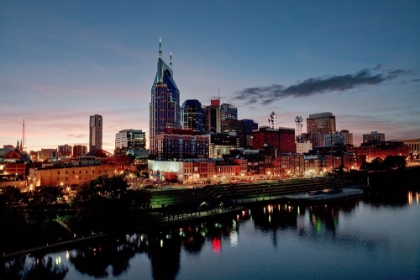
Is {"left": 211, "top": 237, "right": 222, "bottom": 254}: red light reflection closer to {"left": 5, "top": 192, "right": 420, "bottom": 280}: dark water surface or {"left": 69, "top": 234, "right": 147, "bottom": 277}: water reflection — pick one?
{"left": 5, "top": 192, "right": 420, "bottom": 280}: dark water surface

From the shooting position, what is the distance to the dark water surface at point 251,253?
104ft

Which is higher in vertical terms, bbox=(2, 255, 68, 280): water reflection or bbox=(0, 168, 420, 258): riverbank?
bbox=(0, 168, 420, 258): riverbank

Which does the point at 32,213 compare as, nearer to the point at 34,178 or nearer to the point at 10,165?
the point at 34,178

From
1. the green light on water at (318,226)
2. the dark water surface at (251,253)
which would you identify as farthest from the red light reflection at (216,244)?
the green light on water at (318,226)

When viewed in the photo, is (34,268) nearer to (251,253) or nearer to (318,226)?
(251,253)

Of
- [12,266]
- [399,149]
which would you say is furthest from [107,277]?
[399,149]

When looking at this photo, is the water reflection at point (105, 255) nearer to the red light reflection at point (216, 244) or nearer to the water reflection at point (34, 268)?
the water reflection at point (34, 268)

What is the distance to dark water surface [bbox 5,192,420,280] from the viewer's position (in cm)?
3164

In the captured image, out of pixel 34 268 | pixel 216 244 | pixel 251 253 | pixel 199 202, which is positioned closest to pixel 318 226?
pixel 251 253

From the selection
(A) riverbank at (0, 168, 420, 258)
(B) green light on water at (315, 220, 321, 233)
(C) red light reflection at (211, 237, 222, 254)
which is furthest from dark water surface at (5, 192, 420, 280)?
(A) riverbank at (0, 168, 420, 258)

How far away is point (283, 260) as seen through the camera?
116ft

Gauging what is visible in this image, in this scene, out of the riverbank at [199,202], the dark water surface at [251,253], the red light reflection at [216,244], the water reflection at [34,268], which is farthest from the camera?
the riverbank at [199,202]

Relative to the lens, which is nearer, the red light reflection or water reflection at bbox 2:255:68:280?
water reflection at bbox 2:255:68:280

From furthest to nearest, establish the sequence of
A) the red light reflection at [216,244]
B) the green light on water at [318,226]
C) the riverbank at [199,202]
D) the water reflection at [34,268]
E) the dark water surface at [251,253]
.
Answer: the green light on water at [318,226] → the riverbank at [199,202] → the red light reflection at [216,244] → the dark water surface at [251,253] → the water reflection at [34,268]
